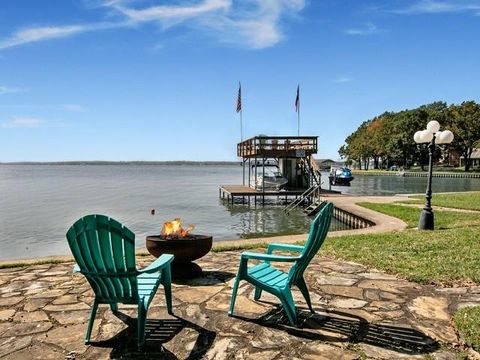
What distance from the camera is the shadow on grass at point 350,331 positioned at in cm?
367

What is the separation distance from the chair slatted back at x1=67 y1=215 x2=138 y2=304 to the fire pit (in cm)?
172

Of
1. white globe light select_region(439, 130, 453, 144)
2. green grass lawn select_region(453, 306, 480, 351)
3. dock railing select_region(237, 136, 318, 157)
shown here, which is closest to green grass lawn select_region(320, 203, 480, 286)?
green grass lawn select_region(453, 306, 480, 351)

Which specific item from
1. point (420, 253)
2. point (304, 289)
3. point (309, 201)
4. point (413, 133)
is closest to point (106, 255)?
point (304, 289)

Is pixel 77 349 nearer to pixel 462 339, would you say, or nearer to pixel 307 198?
pixel 462 339

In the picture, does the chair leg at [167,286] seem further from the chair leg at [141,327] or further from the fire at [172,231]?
the fire at [172,231]

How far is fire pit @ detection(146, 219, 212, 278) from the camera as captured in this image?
5395 mm

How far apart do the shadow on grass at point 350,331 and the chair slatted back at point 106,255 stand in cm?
128

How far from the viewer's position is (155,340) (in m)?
3.76

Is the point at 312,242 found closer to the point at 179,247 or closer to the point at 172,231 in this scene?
the point at 179,247

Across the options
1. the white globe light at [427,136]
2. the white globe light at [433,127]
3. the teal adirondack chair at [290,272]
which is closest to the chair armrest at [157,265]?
the teal adirondack chair at [290,272]

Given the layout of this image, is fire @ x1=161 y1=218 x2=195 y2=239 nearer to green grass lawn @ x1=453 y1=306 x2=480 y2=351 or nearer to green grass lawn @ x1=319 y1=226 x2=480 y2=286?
green grass lawn @ x1=319 y1=226 x2=480 y2=286

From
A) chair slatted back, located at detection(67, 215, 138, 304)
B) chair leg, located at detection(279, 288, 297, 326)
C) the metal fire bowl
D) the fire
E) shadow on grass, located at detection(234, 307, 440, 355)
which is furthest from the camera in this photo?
the fire

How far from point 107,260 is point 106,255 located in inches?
1.7

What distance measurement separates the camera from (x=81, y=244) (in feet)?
11.3
